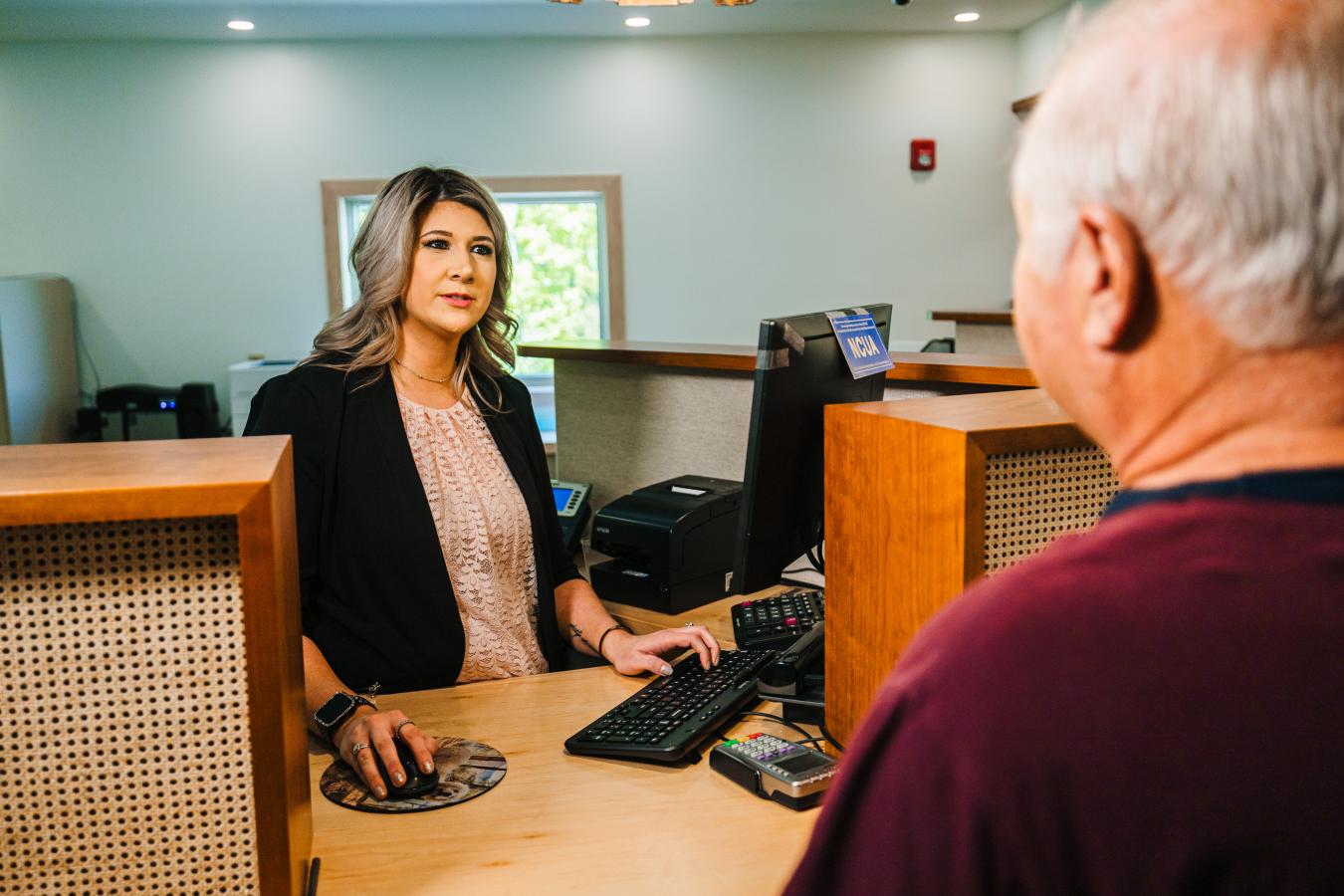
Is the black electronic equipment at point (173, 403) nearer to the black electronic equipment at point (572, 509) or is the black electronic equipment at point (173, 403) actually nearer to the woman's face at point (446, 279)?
the black electronic equipment at point (572, 509)

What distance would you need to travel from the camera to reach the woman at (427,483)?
1.71 meters

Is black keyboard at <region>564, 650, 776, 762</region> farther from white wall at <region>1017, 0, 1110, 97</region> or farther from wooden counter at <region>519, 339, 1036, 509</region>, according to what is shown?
white wall at <region>1017, 0, 1110, 97</region>

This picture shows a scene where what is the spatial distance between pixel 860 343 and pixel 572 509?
127cm

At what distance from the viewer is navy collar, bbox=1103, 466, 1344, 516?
43 centimetres

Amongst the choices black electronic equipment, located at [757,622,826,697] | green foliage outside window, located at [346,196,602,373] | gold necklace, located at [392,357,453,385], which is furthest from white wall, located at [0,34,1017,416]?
black electronic equipment, located at [757,622,826,697]

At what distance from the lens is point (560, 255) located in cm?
535

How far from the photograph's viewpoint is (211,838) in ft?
2.91

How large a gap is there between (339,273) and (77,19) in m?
1.52

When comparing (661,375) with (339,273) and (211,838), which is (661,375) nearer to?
(211,838)

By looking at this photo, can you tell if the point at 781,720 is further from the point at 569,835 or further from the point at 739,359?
the point at 739,359

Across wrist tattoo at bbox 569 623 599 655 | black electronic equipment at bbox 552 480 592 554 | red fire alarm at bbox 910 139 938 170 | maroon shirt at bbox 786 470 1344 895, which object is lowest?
wrist tattoo at bbox 569 623 599 655

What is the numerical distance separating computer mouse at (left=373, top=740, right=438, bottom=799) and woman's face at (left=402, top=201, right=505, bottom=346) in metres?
0.93

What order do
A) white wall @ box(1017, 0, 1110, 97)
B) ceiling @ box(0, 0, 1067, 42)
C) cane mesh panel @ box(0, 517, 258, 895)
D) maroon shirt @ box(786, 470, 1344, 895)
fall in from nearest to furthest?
maroon shirt @ box(786, 470, 1344, 895) < cane mesh panel @ box(0, 517, 258, 895) < ceiling @ box(0, 0, 1067, 42) < white wall @ box(1017, 0, 1110, 97)

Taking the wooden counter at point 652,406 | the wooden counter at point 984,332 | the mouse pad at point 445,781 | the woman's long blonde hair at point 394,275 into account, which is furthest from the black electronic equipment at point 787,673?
the wooden counter at point 984,332
